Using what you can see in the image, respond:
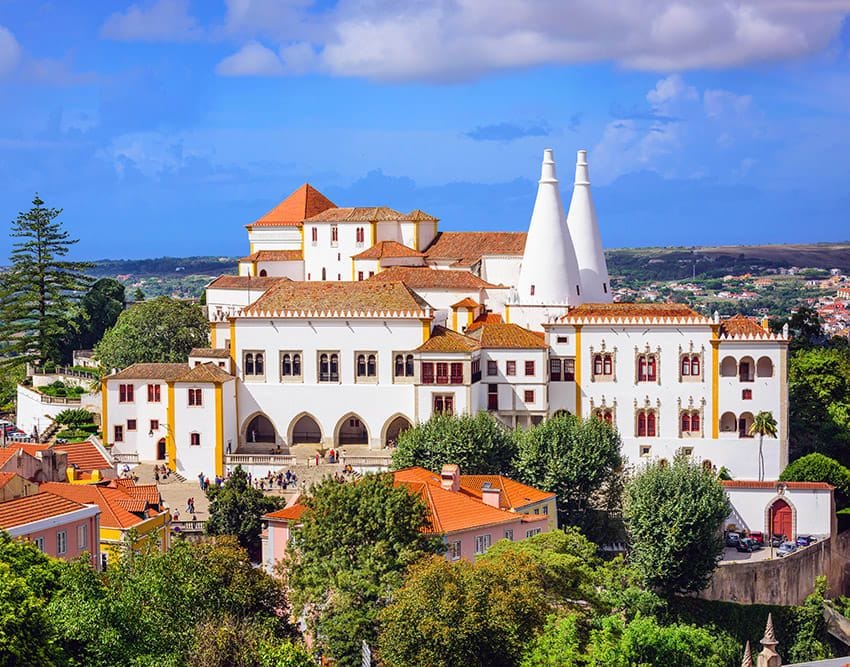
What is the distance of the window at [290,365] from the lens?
68.1 metres

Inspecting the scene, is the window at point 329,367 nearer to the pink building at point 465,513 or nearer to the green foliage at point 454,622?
the pink building at point 465,513

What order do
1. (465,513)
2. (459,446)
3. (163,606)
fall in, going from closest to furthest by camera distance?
1. (163,606)
2. (465,513)
3. (459,446)

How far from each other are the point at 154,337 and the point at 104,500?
27.0 meters

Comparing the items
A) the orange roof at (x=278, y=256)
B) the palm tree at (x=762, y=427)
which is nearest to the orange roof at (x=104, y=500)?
the palm tree at (x=762, y=427)

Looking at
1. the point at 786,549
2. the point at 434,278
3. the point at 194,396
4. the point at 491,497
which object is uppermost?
the point at 434,278

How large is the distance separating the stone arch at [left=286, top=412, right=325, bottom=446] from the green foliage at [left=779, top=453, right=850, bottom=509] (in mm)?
17480

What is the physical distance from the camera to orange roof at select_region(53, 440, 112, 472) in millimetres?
58656

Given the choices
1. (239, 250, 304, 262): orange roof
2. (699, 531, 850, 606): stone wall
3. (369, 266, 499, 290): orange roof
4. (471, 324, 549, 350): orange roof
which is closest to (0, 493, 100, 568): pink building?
(699, 531, 850, 606): stone wall

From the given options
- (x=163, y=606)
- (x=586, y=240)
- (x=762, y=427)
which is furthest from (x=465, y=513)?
(x=586, y=240)

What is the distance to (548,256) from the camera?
70.8m

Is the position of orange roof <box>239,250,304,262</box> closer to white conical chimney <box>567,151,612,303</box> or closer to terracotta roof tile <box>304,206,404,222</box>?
terracotta roof tile <box>304,206,404,222</box>

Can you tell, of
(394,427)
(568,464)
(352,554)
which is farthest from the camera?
(394,427)

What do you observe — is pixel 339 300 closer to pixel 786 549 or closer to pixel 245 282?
pixel 245 282

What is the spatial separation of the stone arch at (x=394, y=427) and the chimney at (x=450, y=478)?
11.7m
